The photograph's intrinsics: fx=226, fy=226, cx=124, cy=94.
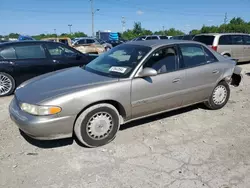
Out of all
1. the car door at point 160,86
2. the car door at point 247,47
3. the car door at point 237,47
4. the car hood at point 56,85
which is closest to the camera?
the car hood at point 56,85

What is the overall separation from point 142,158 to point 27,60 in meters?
4.49

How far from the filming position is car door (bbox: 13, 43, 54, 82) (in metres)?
5.95

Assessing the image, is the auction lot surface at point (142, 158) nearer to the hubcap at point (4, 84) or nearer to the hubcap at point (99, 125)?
the hubcap at point (99, 125)

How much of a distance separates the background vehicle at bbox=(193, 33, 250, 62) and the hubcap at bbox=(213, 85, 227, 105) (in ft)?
18.2

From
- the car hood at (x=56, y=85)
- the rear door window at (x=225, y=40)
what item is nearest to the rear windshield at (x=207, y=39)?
the rear door window at (x=225, y=40)

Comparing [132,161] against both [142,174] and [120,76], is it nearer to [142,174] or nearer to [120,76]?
[142,174]

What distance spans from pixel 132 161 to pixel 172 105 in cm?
147

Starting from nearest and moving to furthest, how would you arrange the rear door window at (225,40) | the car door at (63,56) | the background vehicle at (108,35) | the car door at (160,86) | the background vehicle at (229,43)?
the car door at (160,86) → the car door at (63,56) → the background vehicle at (229,43) → the rear door window at (225,40) → the background vehicle at (108,35)

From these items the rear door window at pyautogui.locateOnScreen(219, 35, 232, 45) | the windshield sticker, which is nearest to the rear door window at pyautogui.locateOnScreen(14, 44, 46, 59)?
the windshield sticker

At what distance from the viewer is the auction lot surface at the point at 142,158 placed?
259 cm

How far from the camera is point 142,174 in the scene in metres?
2.71

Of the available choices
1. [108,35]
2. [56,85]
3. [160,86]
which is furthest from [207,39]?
[108,35]

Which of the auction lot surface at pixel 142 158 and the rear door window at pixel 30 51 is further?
the rear door window at pixel 30 51

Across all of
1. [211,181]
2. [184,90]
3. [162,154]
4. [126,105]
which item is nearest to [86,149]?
[126,105]
